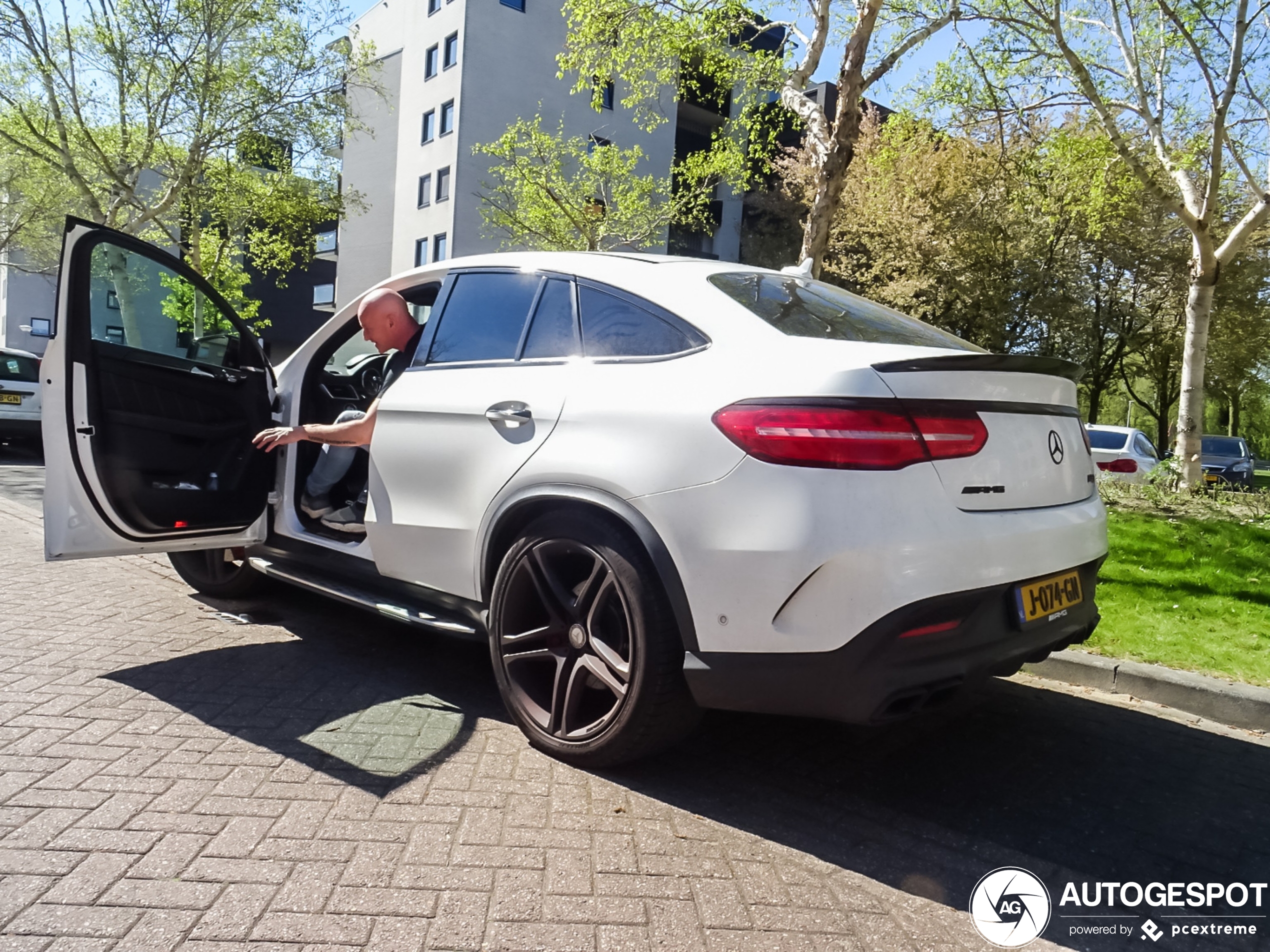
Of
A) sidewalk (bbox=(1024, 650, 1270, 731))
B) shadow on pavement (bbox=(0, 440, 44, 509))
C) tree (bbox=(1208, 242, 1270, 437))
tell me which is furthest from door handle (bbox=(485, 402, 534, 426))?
tree (bbox=(1208, 242, 1270, 437))

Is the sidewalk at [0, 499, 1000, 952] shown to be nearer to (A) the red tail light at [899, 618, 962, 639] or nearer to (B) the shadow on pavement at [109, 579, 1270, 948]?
(B) the shadow on pavement at [109, 579, 1270, 948]

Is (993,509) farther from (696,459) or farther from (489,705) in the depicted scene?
(489,705)

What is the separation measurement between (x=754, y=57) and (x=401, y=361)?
9.67 m

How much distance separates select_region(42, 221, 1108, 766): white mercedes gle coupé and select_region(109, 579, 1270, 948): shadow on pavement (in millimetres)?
376

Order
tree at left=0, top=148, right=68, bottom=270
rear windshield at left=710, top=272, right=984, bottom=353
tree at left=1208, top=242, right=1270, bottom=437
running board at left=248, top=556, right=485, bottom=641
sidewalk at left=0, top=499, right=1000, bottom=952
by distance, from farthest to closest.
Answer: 1. tree at left=1208, top=242, right=1270, bottom=437
2. tree at left=0, top=148, right=68, bottom=270
3. running board at left=248, top=556, right=485, bottom=641
4. rear windshield at left=710, top=272, right=984, bottom=353
5. sidewalk at left=0, top=499, right=1000, bottom=952

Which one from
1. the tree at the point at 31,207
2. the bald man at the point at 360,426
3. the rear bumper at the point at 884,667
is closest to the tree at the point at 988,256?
the bald man at the point at 360,426

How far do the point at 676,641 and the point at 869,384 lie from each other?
951 mm

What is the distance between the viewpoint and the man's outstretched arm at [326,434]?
3877 mm

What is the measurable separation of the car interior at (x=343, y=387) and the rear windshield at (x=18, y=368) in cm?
1182

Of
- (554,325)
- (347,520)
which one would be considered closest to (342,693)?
(347,520)

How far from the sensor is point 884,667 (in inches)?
95.2

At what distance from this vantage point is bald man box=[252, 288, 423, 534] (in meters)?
3.93

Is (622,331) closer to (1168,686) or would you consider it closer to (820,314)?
(820,314)

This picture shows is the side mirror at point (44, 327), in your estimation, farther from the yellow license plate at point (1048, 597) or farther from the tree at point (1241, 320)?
the tree at point (1241, 320)
